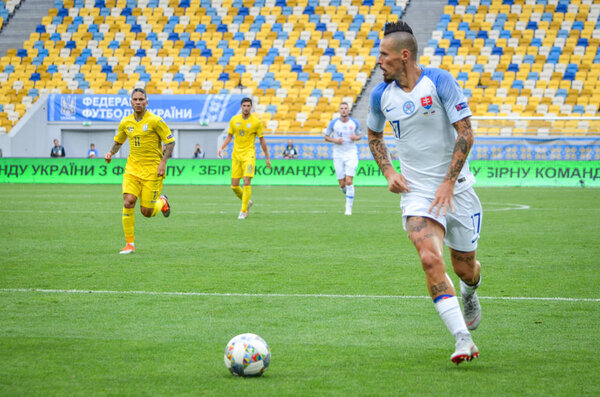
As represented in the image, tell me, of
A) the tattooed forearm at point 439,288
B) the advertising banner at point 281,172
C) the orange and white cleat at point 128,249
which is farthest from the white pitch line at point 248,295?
the advertising banner at point 281,172

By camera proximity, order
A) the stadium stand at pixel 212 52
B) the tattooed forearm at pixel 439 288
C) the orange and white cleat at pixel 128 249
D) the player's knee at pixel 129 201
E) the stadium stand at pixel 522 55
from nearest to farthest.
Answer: the tattooed forearm at pixel 439 288
the orange and white cleat at pixel 128 249
the player's knee at pixel 129 201
the stadium stand at pixel 522 55
the stadium stand at pixel 212 52

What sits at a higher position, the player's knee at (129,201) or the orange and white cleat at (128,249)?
the player's knee at (129,201)

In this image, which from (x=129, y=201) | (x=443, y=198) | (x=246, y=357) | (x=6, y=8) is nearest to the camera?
(x=246, y=357)

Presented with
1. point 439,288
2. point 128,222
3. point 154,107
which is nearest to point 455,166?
point 439,288

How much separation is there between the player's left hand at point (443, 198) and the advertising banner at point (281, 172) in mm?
23473

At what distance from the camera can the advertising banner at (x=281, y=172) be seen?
92.8 ft

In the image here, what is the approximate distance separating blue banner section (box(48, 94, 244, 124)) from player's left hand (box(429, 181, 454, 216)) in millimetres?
29833

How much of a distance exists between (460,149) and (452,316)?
1069mm

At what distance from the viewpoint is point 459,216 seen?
5.48 m

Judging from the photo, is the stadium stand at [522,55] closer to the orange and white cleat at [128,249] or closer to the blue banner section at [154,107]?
the blue banner section at [154,107]

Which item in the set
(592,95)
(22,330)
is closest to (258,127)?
(22,330)

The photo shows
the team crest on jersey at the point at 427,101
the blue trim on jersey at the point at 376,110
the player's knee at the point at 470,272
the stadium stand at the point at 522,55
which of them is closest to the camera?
the team crest on jersey at the point at 427,101

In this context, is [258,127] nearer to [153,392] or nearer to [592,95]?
[153,392]

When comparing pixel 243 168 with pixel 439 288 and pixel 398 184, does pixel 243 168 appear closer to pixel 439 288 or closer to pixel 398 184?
pixel 398 184
